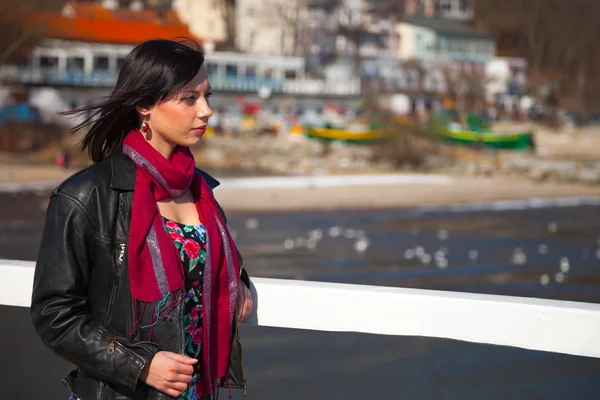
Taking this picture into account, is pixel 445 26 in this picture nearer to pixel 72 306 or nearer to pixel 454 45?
pixel 454 45

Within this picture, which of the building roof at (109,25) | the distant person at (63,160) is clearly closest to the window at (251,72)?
the building roof at (109,25)

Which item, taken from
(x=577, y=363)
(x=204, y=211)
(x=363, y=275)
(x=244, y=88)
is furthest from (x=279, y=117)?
(x=204, y=211)

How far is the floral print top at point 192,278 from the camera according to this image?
230cm

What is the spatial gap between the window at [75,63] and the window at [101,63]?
0.62 meters

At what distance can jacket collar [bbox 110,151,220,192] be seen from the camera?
7.24ft

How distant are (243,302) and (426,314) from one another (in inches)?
20.7

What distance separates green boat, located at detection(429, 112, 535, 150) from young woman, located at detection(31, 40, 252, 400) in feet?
123

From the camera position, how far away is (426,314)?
264cm

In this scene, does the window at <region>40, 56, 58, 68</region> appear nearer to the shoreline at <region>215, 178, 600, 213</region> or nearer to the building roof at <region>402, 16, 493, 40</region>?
the shoreline at <region>215, 178, 600, 213</region>

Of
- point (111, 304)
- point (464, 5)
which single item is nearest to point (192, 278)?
point (111, 304)

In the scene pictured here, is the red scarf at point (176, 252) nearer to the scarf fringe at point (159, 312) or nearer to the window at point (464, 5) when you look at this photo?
the scarf fringe at point (159, 312)

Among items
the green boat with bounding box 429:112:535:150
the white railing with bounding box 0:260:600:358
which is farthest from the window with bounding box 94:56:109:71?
the white railing with bounding box 0:260:600:358

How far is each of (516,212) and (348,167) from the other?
9.95 m

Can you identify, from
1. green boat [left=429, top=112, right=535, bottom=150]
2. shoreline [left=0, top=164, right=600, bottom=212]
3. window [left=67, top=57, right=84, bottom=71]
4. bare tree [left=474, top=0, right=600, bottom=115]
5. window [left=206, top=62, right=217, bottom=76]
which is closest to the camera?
shoreline [left=0, top=164, right=600, bottom=212]
